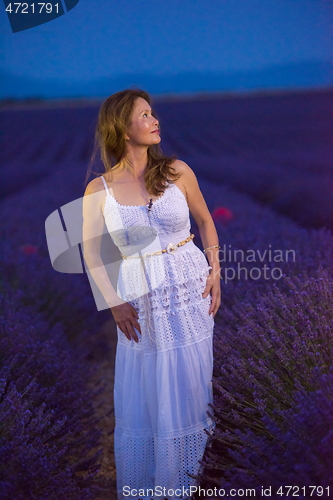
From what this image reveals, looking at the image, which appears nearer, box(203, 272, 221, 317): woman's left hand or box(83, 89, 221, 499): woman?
box(83, 89, 221, 499): woman

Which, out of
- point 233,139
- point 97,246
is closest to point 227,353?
point 97,246

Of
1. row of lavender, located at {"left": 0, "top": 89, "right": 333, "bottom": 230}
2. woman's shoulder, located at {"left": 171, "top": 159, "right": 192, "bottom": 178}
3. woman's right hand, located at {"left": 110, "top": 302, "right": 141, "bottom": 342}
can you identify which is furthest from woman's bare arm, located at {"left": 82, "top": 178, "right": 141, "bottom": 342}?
row of lavender, located at {"left": 0, "top": 89, "right": 333, "bottom": 230}

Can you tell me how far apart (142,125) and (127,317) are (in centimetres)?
70

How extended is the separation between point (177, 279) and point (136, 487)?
86cm

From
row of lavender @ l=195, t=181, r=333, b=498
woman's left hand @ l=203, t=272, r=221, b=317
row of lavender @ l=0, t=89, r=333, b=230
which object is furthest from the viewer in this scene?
row of lavender @ l=0, t=89, r=333, b=230

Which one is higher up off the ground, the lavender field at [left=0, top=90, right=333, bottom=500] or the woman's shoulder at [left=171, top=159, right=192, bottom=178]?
the woman's shoulder at [left=171, top=159, right=192, bottom=178]

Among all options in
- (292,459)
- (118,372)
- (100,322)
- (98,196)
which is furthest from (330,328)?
(100,322)

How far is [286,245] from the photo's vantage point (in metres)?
2.75

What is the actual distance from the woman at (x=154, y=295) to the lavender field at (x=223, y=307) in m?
0.12

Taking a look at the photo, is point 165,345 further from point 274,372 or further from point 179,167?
point 179,167

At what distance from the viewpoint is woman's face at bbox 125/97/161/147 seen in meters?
1.74

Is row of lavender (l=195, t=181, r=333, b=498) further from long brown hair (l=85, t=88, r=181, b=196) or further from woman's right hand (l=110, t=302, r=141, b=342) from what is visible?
long brown hair (l=85, t=88, r=181, b=196)

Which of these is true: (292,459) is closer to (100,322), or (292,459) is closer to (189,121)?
(100,322)

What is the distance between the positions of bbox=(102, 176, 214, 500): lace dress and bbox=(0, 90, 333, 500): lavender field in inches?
4.1
